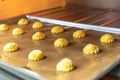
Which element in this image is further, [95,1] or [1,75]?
[95,1]

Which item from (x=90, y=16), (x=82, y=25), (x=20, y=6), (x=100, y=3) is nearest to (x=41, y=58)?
(x=82, y=25)

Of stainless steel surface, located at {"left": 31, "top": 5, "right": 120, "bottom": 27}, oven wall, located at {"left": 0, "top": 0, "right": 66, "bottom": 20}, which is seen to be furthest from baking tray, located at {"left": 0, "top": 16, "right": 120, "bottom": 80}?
oven wall, located at {"left": 0, "top": 0, "right": 66, "bottom": 20}

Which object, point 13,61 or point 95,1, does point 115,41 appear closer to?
point 13,61

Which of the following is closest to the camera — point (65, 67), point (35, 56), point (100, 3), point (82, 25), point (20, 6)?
point (65, 67)

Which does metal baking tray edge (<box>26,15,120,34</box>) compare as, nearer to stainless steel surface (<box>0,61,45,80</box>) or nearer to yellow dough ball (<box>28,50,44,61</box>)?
yellow dough ball (<box>28,50,44,61</box>)

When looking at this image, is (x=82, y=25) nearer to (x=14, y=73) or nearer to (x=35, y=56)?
(x=35, y=56)

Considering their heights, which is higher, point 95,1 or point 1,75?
point 95,1

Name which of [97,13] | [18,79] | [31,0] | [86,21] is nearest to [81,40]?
[86,21]

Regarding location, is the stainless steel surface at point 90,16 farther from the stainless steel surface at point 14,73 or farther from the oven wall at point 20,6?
the stainless steel surface at point 14,73
